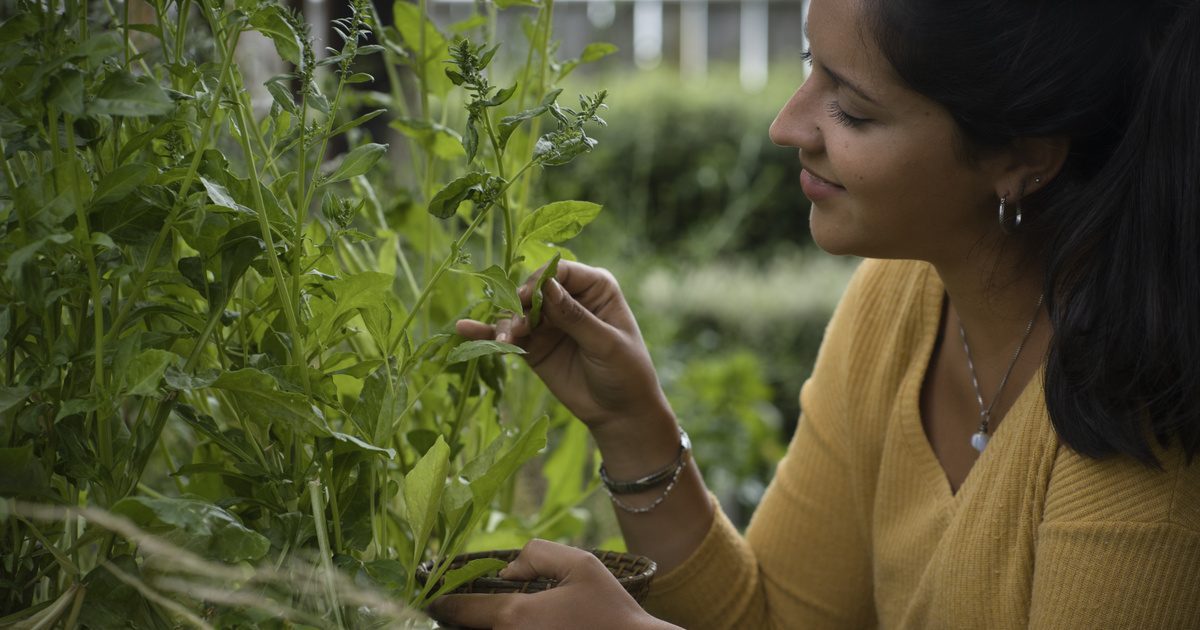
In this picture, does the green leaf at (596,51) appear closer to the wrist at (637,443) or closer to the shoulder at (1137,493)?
the wrist at (637,443)

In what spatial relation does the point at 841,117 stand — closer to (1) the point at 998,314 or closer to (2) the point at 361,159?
(1) the point at 998,314

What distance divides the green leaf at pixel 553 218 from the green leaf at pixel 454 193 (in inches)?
3.8

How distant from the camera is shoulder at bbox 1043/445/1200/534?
95 centimetres

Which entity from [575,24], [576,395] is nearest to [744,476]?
[576,395]

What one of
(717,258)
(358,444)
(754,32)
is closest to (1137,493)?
(358,444)

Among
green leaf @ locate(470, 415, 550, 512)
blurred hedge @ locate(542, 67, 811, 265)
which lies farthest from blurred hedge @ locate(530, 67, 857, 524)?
green leaf @ locate(470, 415, 550, 512)

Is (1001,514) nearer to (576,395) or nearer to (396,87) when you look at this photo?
(576,395)

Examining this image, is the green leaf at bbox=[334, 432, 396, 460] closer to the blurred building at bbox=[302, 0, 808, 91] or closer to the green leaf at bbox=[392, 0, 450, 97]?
the green leaf at bbox=[392, 0, 450, 97]

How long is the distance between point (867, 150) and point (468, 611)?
21.0 inches

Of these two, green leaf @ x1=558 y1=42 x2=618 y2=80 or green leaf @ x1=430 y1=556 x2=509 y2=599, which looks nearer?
green leaf @ x1=430 y1=556 x2=509 y2=599

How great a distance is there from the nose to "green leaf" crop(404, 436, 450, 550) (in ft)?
1.64

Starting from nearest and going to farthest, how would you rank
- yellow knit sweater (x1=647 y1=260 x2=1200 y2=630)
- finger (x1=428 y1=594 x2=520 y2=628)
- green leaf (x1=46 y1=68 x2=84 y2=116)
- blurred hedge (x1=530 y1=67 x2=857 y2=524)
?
green leaf (x1=46 y1=68 x2=84 y2=116) < finger (x1=428 y1=594 x2=520 y2=628) < yellow knit sweater (x1=647 y1=260 x2=1200 y2=630) < blurred hedge (x1=530 y1=67 x2=857 y2=524)

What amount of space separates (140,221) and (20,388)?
0.10 m

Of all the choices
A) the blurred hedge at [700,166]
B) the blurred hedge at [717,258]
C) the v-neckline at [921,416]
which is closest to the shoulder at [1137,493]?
the v-neckline at [921,416]
